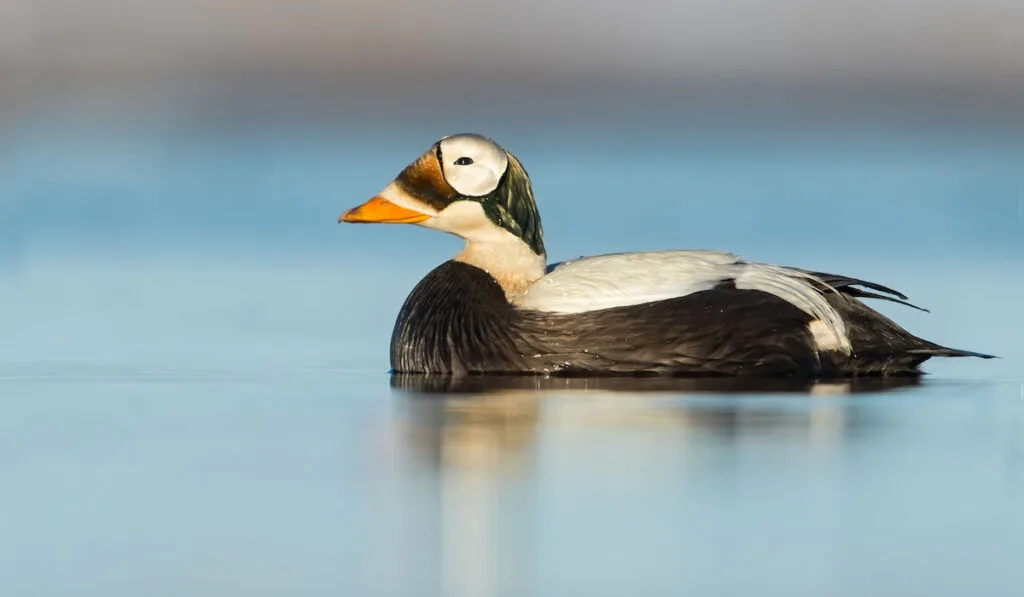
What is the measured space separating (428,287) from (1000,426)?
9.41 feet

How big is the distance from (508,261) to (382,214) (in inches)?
23.0

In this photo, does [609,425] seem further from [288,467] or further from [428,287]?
[428,287]

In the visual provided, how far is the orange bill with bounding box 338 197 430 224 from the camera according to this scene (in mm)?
8742

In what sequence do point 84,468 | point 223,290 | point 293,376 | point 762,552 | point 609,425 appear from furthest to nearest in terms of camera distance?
point 223,290 < point 293,376 < point 609,425 < point 84,468 < point 762,552

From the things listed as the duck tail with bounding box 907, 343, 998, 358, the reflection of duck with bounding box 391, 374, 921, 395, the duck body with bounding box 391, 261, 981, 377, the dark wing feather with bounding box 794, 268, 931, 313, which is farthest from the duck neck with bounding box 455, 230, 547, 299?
the duck tail with bounding box 907, 343, 998, 358

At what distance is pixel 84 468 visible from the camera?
5.86m

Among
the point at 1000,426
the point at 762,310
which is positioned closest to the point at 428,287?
the point at 762,310

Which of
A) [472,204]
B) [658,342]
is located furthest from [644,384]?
[472,204]

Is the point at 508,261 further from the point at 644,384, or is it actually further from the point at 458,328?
the point at 644,384

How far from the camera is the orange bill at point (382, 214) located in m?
8.74

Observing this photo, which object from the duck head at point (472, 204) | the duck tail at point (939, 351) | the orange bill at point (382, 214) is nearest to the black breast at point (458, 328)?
the duck head at point (472, 204)

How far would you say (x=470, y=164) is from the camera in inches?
346

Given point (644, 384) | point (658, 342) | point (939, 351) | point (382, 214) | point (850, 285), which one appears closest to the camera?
point (644, 384)

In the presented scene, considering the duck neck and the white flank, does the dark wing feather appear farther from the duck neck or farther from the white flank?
the duck neck
